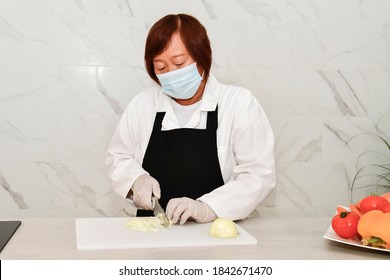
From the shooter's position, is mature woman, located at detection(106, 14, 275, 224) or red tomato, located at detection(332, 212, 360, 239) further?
mature woman, located at detection(106, 14, 275, 224)

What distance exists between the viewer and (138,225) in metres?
1.68

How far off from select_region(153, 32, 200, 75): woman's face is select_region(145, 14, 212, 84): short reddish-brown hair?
0.6 inches

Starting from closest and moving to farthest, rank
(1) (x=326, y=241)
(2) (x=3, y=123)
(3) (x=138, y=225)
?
(1) (x=326, y=241)
(3) (x=138, y=225)
(2) (x=3, y=123)

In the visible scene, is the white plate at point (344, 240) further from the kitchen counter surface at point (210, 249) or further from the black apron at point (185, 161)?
the black apron at point (185, 161)

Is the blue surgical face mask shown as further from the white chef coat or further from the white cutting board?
the white cutting board

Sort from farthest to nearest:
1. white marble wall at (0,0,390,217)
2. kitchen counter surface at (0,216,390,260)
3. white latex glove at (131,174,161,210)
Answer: white marble wall at (0,0,390,217), white latex glove at (131,174,161,210), kitchen counter surface at (0,216,390,260)

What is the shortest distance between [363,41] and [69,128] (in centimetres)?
184

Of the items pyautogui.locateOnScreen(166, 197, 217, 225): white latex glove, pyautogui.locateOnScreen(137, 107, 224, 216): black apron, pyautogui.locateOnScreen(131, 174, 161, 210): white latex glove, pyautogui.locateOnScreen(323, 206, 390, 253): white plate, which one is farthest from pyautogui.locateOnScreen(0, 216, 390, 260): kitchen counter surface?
pyautogui.locateOnScreen(137, 107, 224, 216): black apron

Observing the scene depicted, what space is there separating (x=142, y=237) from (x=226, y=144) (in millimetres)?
695

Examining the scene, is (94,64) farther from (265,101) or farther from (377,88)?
(377,88)

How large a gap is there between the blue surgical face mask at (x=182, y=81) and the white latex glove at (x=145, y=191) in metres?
0.38

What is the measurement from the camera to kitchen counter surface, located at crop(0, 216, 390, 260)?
1.38 meters

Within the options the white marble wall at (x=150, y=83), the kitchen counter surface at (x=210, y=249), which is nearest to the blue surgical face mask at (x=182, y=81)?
the kitchen counter surface at (x=210, y=249)
